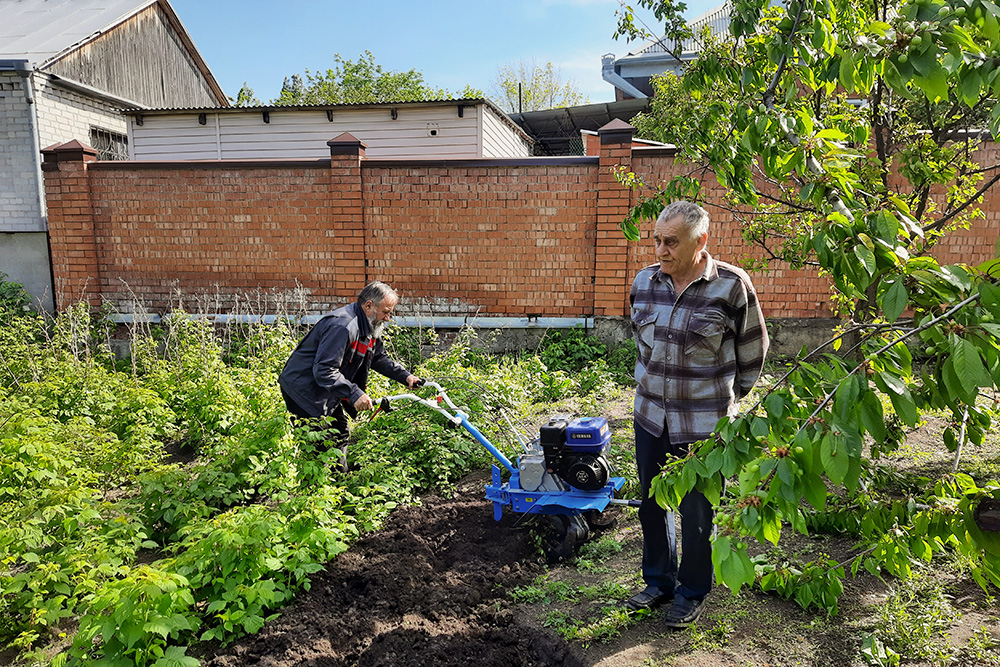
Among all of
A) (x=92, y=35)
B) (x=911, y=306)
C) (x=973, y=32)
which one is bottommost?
(x=911, y=306)

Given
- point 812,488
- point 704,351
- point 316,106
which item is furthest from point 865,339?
point 316,106

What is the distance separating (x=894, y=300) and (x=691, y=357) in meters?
1.67

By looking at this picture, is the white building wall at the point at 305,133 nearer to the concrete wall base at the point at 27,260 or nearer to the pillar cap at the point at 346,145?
the concrete wall base at the point at 27,260

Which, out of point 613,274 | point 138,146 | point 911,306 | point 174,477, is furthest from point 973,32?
point 138,146

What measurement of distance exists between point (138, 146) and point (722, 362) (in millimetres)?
14326

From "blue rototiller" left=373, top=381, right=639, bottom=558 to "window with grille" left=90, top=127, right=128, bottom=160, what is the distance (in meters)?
14.4

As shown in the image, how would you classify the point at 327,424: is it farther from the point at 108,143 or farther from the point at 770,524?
the point at 108,143

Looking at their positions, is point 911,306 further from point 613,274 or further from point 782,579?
point 613,274

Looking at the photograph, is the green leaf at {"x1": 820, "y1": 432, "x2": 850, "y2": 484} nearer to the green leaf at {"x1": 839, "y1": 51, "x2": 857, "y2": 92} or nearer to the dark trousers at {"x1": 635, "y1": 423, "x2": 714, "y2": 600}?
the green leaf at {"x1": 839, "y1": 51, "x2": 857, "y2": 92}

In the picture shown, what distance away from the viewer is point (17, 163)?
12805mm

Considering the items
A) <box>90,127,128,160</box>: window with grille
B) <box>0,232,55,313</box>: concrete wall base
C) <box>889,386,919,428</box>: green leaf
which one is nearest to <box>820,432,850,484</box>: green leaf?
<box>889,386,919,428</box>: green leaf

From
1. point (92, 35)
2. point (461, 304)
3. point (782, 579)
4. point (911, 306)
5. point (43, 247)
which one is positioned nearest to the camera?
point (911, 306)

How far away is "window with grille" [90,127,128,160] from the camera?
48.2 ft

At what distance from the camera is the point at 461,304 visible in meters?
9.23
